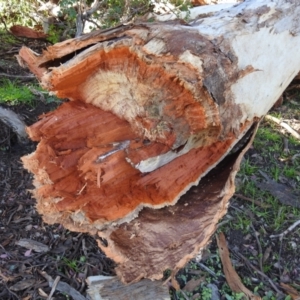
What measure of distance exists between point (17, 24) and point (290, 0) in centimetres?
344

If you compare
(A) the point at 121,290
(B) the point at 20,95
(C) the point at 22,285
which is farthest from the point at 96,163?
(B) the point at 20,95

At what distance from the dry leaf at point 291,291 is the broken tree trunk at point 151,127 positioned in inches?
30.0

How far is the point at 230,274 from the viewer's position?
7.87 feet

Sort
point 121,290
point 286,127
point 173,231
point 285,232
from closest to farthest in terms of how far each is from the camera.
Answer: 1. point 173,231
2. point 121,290
3. point 285,232
4. point 286,127

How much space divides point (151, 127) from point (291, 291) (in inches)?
50.7

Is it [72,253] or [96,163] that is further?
[72,253]

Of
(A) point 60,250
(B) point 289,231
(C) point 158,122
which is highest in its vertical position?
(C) point 158,122

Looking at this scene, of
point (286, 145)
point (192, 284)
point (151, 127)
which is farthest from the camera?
point (286, 145)

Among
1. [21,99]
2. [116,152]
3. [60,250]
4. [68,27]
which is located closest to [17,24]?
[68,27]

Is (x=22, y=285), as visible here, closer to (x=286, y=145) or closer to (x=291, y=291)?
(x=291, y=291)

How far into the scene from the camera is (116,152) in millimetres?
1854

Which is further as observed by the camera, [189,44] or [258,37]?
[258,37]

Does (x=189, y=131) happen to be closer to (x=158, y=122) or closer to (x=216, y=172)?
(x=158, y=122)

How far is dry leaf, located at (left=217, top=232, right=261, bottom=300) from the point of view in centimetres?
231
